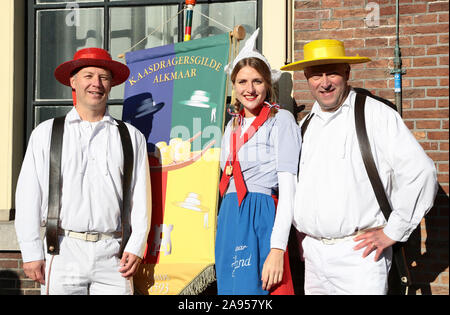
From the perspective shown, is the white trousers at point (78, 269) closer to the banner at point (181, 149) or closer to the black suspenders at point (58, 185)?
the black suspenders at point (58, 185)

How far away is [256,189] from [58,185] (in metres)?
1.19

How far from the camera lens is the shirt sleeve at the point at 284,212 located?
9.87 feet

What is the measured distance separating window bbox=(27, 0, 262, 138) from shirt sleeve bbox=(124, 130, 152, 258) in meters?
1.45

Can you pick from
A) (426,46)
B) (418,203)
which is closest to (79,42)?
(426,46)

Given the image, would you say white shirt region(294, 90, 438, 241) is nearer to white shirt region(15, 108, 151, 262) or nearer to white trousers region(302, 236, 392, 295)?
white trousers region(302, 236, 392, 295)

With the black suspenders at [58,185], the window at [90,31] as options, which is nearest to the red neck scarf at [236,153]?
the black suspenders at [58,185]

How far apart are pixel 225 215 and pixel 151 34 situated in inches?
84.6

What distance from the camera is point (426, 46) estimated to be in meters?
3.99

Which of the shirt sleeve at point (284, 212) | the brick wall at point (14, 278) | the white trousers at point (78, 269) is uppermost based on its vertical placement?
the shirt sleeve at point (284, 212)

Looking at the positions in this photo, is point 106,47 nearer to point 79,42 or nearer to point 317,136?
point 79,42

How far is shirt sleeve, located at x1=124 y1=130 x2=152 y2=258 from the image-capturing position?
3.22m

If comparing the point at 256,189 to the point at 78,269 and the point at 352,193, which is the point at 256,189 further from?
the point at 78,269

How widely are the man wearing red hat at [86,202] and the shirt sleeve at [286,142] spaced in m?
0.87

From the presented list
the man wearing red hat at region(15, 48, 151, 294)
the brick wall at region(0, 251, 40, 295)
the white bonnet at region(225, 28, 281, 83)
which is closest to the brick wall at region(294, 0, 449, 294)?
the white bonnet at region(225, 28, 281, 83)
